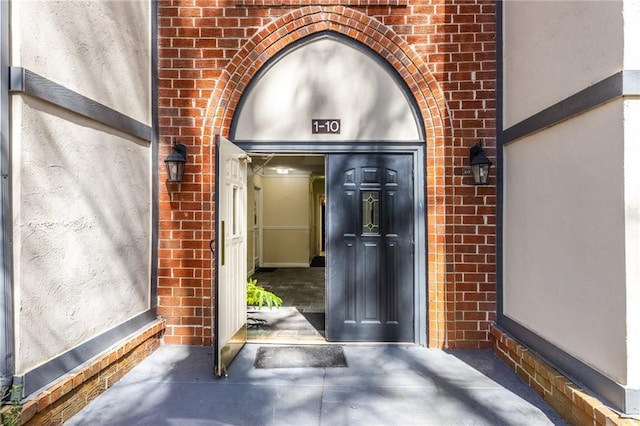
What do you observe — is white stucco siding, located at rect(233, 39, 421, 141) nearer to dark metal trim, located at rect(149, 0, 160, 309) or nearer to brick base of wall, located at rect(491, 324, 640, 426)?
dark metal trim, located at rect(149, 0, 160, 309)

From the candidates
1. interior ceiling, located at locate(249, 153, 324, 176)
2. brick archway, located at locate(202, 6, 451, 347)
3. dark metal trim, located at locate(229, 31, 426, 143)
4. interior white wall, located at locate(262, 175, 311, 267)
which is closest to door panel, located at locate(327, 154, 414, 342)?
brick archway, located at locate(202, 6, 451, 347)

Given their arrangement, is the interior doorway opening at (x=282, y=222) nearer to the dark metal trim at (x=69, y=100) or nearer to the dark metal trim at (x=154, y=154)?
the dark metal trim at (x=154, y=154)

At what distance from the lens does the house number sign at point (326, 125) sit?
3854 mm

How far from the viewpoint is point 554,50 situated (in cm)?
280

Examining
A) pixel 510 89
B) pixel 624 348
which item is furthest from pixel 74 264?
pixel 510 89

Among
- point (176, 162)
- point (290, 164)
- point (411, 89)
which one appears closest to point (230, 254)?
point (176, 162)

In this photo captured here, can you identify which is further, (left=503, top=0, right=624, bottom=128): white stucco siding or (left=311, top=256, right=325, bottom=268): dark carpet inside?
(left=311, top=256, right=325, bottom=268): dark carpet inside

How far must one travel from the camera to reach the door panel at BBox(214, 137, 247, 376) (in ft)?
10.2

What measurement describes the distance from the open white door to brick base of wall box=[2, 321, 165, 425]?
818 millimetres

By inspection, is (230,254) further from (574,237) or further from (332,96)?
(574,237)

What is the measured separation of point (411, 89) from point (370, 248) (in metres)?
1.75

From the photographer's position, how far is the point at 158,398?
9.14 feet

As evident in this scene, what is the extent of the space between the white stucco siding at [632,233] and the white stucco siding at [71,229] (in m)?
3.63

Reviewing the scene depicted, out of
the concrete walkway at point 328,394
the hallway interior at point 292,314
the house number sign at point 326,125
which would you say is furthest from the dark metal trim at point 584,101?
the hallway interior at point 292,314
